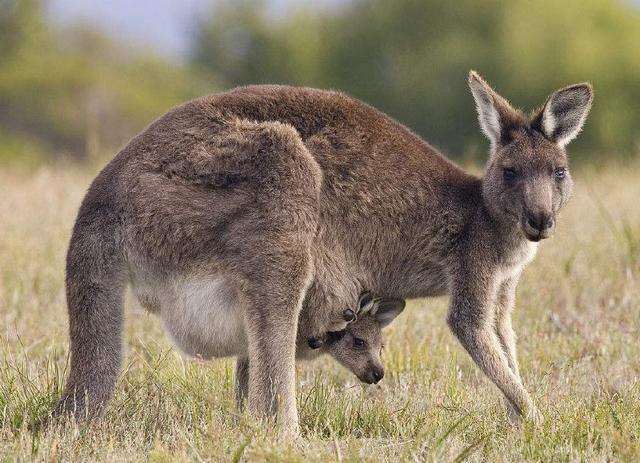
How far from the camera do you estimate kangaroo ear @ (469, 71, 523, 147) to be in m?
5.22

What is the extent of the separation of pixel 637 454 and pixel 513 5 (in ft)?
123

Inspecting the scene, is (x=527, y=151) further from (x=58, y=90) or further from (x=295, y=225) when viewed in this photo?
(x=58, y=90)

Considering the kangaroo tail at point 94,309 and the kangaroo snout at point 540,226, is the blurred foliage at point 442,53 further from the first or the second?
the kangaroo tail at point 94,309

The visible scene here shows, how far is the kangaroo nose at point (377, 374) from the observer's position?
5.44 meters

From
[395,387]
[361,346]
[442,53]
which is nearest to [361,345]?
[361,346]

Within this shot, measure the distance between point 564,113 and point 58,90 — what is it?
3639 centimetres

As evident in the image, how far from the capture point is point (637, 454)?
4.16 m

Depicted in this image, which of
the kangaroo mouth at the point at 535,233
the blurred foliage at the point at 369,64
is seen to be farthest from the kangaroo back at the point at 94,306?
the blurred foliage at the point at 369,64

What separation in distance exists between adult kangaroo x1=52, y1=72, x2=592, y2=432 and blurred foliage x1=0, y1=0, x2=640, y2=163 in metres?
27.0

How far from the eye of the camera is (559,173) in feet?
16.7

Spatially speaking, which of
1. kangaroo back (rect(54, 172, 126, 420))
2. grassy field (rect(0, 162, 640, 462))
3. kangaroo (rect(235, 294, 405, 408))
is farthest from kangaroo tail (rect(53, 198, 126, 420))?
kangaroo (rect(235, 294, 405, 408))

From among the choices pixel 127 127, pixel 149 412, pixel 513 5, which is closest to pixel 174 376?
pixel 149 412

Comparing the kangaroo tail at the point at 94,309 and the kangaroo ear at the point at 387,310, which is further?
the kangaroo ear at the point at 387,310

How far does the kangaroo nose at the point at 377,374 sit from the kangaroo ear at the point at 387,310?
0.26 m
